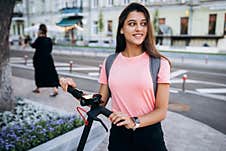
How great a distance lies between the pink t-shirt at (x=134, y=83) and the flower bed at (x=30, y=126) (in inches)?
86.6

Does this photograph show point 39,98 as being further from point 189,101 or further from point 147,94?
point 147,94

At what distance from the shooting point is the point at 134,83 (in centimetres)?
179

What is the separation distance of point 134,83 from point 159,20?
26.3m

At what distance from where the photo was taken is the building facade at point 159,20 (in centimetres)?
2366

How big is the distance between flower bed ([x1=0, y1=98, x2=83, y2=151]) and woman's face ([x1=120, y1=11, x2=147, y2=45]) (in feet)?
8.10

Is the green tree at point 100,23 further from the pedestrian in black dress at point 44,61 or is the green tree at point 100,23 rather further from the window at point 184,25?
the pedestrian in black dress at point 44,61

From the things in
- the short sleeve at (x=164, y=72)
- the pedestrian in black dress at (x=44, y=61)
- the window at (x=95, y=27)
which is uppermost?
the window at (x=95, y=27)

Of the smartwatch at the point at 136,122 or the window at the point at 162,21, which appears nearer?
the smartwatch at the point at 136,122

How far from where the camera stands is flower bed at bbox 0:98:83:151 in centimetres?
356

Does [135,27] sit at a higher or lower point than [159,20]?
lower

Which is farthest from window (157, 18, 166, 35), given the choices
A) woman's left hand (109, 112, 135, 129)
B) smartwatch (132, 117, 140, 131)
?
woman's left hand (109, 112, 135, 129)

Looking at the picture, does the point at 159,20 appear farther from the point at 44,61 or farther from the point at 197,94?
the point at 44,61

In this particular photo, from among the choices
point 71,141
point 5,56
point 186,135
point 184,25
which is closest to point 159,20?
point 184,25

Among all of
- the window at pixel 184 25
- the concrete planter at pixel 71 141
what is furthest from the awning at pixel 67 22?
the concrete planter at pixel 71 141
